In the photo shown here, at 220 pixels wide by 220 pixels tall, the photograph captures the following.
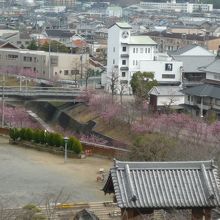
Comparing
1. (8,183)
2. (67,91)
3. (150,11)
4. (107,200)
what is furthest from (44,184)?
(150,11)

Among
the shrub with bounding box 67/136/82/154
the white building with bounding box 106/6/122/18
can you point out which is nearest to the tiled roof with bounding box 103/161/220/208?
the shrub with bounding box 67/136/82/154

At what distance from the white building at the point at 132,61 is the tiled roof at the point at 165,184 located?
70.0ft

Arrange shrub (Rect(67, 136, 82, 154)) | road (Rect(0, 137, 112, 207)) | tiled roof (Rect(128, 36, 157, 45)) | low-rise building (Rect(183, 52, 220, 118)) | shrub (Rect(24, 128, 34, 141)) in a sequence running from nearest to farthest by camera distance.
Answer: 1. road (Rect(0, 137, 112, 207))
2. shrub (Rect(67, 136, 82, 154))
3. shrub (Rect(24, 128, 34, 141))
4. low-rise building (Rect(183, 52, 220, 118))
5. tiled roof (Rect(128, 36, 157, 45))

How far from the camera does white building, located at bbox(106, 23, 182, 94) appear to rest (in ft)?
100

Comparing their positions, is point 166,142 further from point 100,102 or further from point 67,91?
point 67,91

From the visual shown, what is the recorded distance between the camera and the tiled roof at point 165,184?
27.8 feet

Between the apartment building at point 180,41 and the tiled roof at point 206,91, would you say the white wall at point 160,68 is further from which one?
the apartment building at point 180,41

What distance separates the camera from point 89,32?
6850cm

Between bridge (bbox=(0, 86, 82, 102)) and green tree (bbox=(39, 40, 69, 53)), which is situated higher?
green tree (bbox=(39, 40, 69, 53))

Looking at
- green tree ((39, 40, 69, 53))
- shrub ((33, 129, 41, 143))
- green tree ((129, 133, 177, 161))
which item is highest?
green tree ((129, 133, 177, 161))

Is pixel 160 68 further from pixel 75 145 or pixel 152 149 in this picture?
pixel 152 149

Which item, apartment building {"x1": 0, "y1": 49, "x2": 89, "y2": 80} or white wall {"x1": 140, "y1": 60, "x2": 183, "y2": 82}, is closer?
white wall {"x1": 140, "y1": 60, "x2": 183, "y2": 82}

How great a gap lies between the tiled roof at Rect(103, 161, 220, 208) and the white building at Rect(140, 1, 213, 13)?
10172 centimetres

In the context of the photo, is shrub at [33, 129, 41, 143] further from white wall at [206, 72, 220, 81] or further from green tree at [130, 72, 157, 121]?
white wall at [206, 72, 220, 81]
